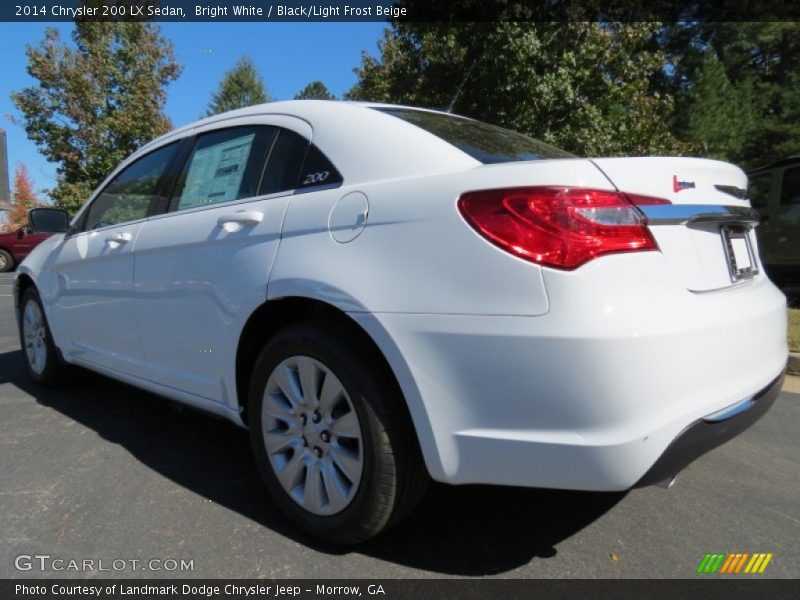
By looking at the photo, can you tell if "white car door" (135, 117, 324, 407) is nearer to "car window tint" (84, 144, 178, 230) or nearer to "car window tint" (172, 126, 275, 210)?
"car window tint" (172, 126, 275, 210)

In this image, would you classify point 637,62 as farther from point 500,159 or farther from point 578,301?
point 578,301

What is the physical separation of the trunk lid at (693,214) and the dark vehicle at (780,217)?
19.4 feet

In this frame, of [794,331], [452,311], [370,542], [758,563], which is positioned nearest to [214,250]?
[452,311]

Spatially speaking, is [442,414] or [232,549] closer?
[442,414]

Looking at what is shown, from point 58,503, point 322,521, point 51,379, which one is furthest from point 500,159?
point 51,379

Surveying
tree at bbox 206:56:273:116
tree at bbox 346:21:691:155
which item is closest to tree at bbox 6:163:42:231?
tree at bbox 206:56:273:116

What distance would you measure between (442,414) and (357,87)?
1907 centimetres

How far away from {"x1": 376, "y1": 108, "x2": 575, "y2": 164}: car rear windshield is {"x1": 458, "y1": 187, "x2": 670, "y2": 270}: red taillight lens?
39 centimetres

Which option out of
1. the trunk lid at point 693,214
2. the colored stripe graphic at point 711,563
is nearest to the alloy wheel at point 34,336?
the trunk lid at point 693,214

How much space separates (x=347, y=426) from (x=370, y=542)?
498mm

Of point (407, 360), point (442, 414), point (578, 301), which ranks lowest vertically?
point (442, 414)

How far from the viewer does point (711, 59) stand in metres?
Answer: 19.5

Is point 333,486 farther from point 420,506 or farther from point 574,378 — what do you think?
point 574,378
